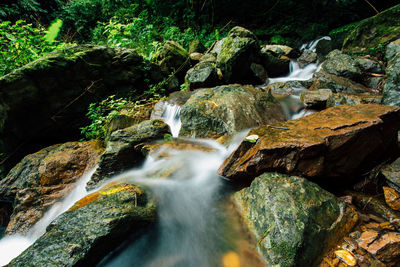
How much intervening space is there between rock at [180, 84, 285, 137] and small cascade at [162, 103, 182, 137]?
2.68ft

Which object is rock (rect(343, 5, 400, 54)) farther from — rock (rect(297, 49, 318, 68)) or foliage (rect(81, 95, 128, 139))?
foliage (rect(81, 95, 128, 139))

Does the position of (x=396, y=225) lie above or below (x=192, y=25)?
below

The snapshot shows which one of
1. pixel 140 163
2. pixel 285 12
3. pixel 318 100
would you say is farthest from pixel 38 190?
pixel 285 12

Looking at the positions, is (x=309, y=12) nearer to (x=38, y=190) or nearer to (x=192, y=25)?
(x=192, y=25)

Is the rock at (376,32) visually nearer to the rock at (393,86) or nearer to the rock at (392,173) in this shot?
the rock at (393,86)

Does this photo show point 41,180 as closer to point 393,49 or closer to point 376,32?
Answer: point 393,49

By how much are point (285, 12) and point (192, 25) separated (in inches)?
245

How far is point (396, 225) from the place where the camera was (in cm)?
184

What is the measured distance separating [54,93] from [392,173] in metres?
7.02

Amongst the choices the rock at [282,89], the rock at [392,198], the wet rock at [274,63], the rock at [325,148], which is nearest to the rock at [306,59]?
the wet rock at [274,63]

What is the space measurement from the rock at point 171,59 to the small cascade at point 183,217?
5207mm

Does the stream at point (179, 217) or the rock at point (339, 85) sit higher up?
the stream at point (179, 217)

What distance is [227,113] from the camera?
3.96 m

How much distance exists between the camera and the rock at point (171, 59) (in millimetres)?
7211
